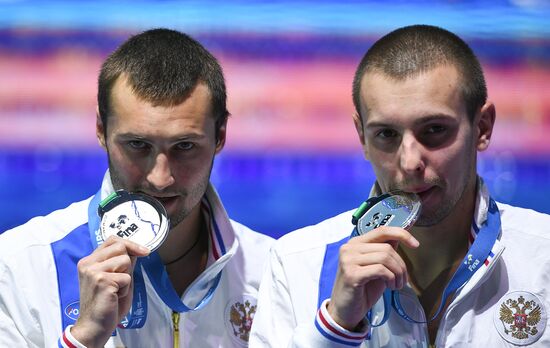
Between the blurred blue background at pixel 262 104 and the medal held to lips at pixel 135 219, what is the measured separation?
112cm

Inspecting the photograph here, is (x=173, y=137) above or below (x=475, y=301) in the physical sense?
above

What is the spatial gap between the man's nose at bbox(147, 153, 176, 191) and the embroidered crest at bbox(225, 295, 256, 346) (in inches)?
21.1

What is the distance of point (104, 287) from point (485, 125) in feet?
4.24

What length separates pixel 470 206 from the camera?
Result: 131 inches

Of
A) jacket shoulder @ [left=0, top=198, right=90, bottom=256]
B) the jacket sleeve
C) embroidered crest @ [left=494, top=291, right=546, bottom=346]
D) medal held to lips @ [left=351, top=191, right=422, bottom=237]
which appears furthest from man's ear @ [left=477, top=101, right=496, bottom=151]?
jacket shoulder @ [left=0, top=198, right=90, bottom=256]

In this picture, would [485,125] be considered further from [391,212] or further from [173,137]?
[173,137]

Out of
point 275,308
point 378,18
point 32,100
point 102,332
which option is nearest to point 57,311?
point 102,332

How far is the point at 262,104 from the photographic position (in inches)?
171

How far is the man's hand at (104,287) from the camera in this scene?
9.67 ft

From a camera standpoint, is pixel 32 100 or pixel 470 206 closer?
pixel 470 206

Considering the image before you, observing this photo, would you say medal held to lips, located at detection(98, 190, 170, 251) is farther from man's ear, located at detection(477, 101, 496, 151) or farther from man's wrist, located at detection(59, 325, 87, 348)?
man's ear, located at detection(477, 101, 496, 151)

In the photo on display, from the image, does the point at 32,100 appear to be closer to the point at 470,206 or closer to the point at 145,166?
the point at 145,166

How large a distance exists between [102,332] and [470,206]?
1.22 m

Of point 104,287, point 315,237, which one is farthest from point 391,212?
point 104,287
